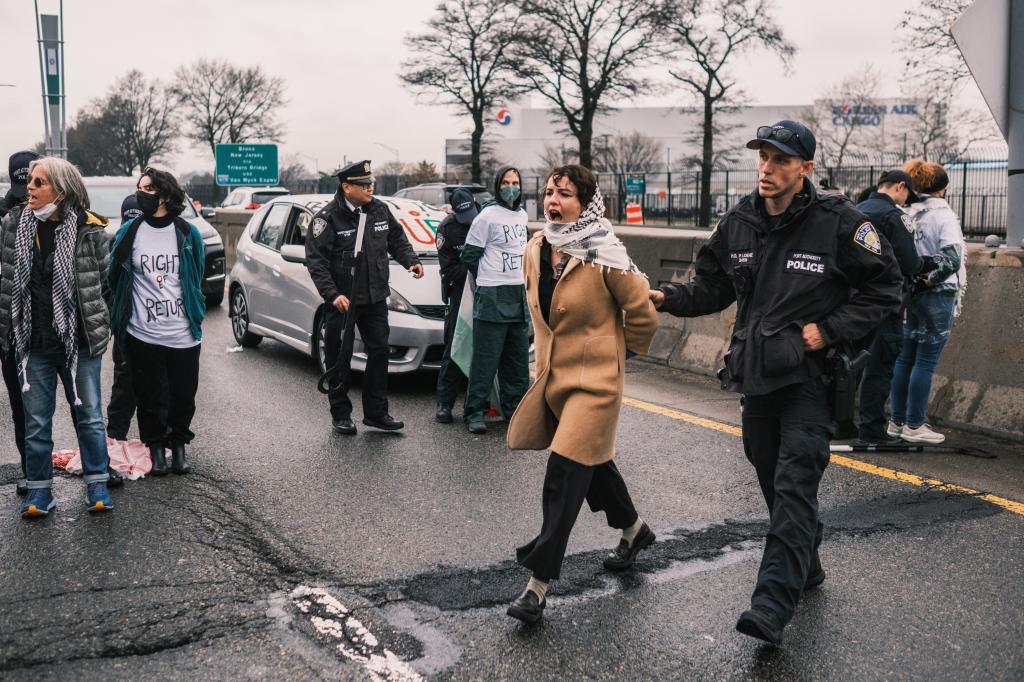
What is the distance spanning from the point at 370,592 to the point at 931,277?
4205 mm

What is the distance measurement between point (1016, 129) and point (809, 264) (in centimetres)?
450

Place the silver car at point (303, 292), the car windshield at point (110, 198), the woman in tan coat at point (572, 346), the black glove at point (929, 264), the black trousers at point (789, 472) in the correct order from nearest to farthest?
1. the black trousers at point (789, 472)
2. the woman in tan coat at point (572, 346)
3. the black glove at point (929, 264)
4. the silver car at point (303, 292)
5. the car windshield at point (110, 198)

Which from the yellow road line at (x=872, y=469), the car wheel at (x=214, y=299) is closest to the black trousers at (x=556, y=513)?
the yellow road line at (x=872, y=469)

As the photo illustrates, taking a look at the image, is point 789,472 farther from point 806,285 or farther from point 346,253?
point 346,253

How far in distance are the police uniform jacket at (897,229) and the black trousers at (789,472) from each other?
8.31ft

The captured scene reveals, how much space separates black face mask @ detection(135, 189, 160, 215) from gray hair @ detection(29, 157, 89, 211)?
646 mm

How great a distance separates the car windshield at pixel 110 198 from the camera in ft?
51.8

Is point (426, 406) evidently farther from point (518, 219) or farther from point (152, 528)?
point (152, 528)

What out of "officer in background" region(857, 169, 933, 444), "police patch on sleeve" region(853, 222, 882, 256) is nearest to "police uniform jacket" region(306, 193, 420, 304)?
"officer in background" region(857, 169, 933, 444)

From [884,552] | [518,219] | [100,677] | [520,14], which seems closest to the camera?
[100,677]

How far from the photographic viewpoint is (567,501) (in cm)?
415

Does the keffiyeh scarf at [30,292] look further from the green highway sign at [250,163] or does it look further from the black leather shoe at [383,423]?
the green highway sign at [250,163]

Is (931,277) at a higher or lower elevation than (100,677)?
higher

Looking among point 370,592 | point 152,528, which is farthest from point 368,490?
point 370,592
